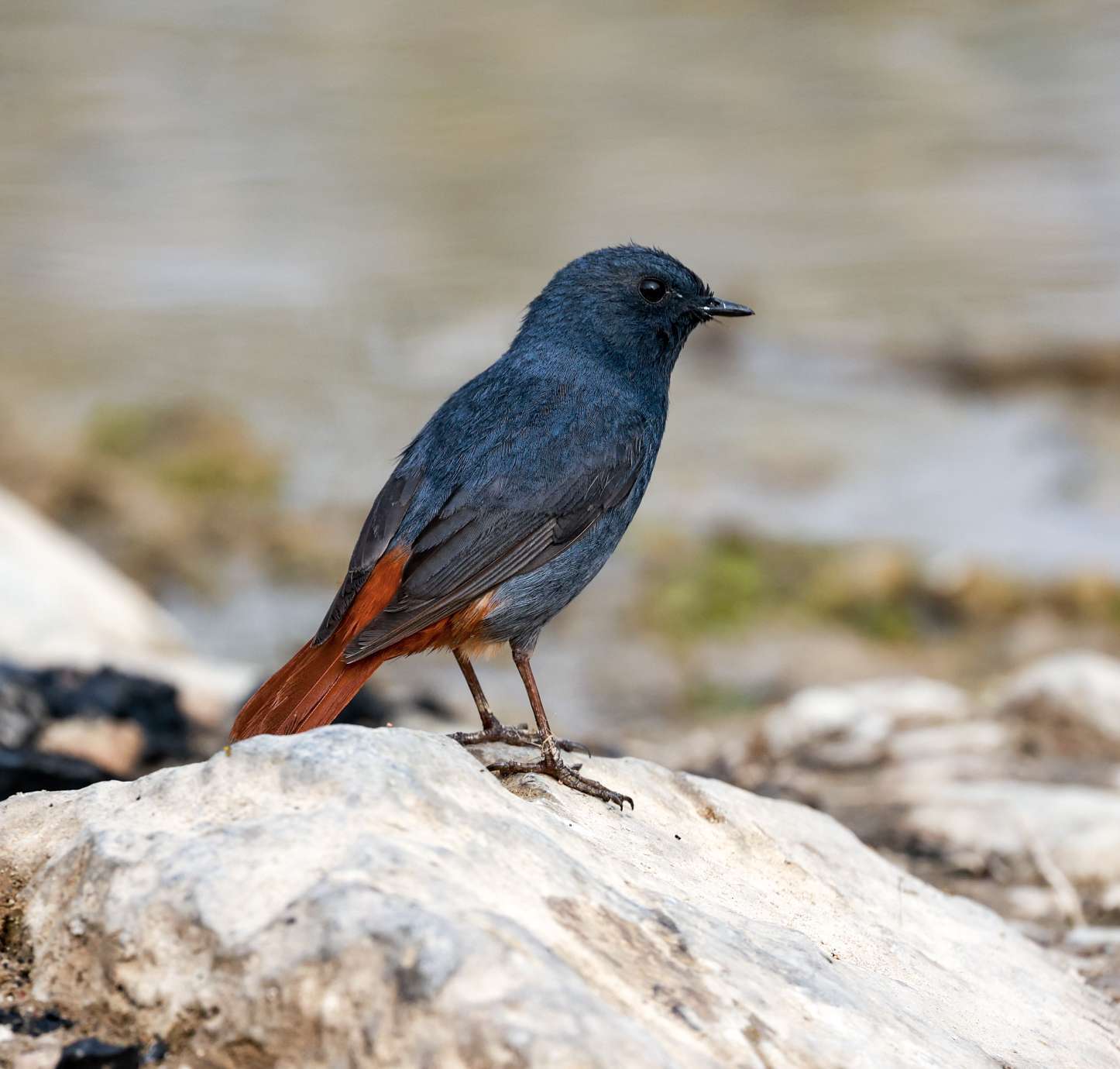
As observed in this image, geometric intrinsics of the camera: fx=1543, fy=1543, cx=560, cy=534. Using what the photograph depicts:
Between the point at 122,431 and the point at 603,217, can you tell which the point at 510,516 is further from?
the point at 603,217

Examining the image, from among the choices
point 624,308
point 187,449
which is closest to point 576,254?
point 187,449

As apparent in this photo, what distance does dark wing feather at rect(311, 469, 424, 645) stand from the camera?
3.58m

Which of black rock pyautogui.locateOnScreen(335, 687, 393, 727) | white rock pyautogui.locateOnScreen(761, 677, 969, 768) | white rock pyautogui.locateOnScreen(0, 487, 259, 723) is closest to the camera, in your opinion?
black rock pyautogui.locateOnScreen(335, 687, 393, 727)

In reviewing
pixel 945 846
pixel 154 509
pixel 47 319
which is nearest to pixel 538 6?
pixel 47 319

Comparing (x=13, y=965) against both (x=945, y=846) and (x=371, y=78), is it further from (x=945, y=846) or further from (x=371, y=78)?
(x=371, y=78)

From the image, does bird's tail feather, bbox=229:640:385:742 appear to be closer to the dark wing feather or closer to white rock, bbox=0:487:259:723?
the dark wing feather

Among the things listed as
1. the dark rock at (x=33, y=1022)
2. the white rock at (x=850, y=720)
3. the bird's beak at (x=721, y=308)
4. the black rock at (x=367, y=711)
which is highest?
the bird's beak at (x=721, y=308)

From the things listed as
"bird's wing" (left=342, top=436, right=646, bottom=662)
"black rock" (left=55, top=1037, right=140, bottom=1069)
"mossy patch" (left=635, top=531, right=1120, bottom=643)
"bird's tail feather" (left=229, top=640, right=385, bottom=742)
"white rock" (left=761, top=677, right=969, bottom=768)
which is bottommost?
"mossy patch" (left=635, top=531, right=1120, bottom=643)

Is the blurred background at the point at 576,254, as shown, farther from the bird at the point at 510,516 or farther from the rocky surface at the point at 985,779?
the bird at the point at 510,516

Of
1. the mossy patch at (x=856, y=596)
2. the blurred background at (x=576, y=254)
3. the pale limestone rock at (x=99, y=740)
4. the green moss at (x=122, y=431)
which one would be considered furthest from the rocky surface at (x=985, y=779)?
the green moss at (x=122, y=431)

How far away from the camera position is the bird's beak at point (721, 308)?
A: 14.4 feet

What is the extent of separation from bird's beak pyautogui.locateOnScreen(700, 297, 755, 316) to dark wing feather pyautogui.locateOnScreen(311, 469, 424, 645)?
3.51 ft

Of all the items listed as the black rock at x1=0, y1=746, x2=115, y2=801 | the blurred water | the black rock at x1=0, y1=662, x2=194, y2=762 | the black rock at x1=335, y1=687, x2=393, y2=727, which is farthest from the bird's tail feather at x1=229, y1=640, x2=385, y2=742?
the blurred water

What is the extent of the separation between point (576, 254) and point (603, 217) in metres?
1.71
